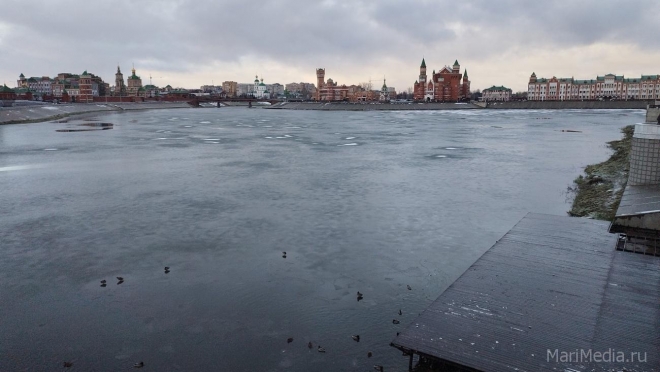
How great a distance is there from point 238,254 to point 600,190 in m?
12.9

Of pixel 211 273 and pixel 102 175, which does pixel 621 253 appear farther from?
pixel 102 175

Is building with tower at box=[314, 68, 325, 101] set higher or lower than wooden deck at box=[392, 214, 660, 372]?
higher

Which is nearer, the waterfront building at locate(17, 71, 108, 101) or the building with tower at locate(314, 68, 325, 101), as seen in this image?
the waterfront building at locate(17, 71, 108, 101)

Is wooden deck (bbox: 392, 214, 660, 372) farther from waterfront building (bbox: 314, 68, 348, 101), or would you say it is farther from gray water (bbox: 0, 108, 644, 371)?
waterfront building (bbox: 314, 68, 348, 101)

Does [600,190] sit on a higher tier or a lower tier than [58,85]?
lower

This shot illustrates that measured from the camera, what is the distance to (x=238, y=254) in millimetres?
10945

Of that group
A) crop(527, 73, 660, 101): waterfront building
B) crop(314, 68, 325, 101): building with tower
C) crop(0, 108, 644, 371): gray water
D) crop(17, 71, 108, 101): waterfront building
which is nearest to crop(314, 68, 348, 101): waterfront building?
crop(314, 68, 325, 101): building with tower

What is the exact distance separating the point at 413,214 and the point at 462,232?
7.04 feet

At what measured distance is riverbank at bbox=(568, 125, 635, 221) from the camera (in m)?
13.4

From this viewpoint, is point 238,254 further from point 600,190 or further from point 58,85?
point 58,85

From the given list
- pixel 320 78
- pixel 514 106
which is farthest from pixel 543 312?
pixel 320 78

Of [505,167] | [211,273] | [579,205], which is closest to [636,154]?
[579,205]

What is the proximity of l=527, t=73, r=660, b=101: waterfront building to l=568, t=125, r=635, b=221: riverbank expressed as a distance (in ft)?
475

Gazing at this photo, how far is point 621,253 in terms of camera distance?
865 cm
